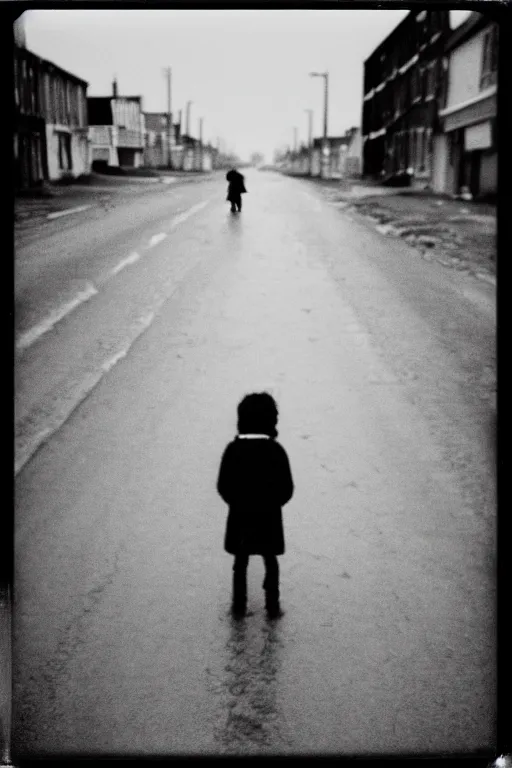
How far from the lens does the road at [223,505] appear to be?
7.38ft

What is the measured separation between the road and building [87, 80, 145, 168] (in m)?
0.33

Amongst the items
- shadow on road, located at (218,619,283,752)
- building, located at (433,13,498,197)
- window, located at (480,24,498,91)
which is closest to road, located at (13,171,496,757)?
shadow on road, located at (218,619,283,752)

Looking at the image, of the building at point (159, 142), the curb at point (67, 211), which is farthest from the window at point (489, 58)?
the curb at point (67, 211)

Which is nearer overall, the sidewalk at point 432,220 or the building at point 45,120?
the building at point 45,120

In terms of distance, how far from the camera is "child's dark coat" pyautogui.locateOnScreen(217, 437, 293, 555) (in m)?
2.62

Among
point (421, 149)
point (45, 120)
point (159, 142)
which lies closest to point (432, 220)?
point (421, 149)

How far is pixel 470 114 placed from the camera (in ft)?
12.3

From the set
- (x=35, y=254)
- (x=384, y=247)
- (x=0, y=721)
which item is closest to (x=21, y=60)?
(x=35, y=254)

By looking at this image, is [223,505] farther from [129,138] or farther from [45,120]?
[129,138]

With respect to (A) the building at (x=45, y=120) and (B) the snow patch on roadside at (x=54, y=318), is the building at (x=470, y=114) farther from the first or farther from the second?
(B) the snow patch on roadside at (x=54, y=318)

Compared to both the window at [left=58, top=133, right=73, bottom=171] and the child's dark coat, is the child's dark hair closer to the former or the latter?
the child's dark coat

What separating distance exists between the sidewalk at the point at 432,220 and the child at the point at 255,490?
1.24m

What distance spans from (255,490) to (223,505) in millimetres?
248

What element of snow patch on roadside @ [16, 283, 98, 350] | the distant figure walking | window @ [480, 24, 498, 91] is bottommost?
snow patch on roadside @ [16, 283, 98, 350]
